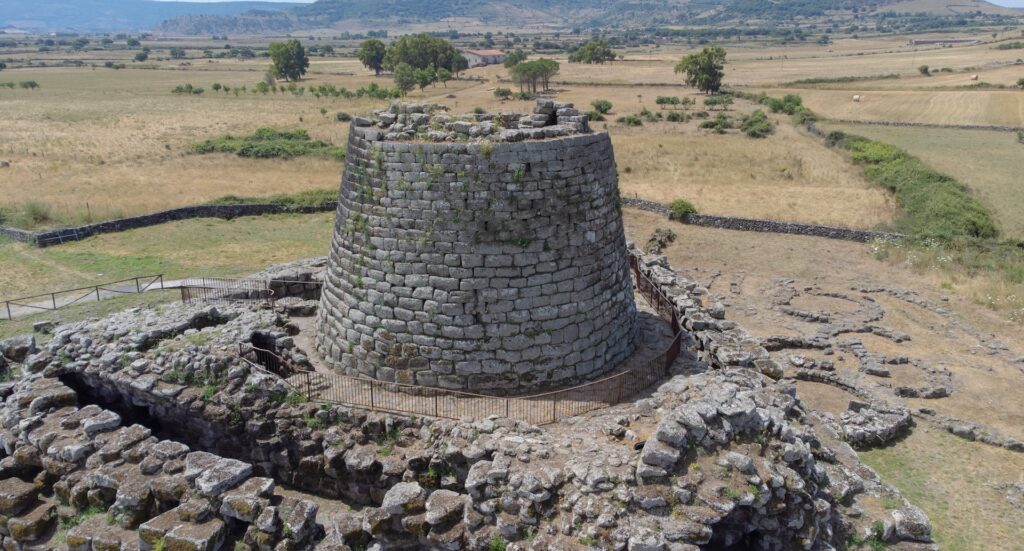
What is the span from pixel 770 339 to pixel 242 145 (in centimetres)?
4856

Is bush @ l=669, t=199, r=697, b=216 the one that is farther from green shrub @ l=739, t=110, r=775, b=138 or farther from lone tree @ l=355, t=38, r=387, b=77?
lone tree @ l=355, t=38, r=387, b=77

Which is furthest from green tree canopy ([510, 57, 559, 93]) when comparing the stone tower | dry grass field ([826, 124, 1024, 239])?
the stone tower

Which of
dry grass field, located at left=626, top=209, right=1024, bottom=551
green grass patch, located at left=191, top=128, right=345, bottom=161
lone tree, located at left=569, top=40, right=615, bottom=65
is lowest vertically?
dry grass field, located at left=626, top=209, right=1024, bottom=551

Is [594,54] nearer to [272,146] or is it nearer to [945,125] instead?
[945,125]

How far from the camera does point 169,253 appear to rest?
100 feet

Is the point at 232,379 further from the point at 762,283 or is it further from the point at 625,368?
the point at 762,283

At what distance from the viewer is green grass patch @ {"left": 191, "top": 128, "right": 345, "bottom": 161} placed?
53.7 m

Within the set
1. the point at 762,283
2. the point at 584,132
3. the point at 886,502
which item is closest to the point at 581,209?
the point at 584,132

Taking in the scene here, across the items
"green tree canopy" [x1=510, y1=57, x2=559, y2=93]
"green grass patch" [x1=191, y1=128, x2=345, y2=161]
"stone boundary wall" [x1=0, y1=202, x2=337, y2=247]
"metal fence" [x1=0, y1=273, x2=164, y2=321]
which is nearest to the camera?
"metal fence" [x1=0, y1=273, x2=164, y2=321]

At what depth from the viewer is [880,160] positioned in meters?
51.2

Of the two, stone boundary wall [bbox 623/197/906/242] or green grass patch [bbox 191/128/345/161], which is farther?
green grass patch [bbox 191/128/345/161]

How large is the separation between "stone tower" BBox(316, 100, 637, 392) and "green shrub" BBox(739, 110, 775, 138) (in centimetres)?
5815

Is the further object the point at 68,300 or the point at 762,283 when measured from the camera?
the point at 762,283

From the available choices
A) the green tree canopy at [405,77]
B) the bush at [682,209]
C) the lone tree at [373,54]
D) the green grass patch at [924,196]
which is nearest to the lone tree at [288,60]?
the lone tree at [373,54]
